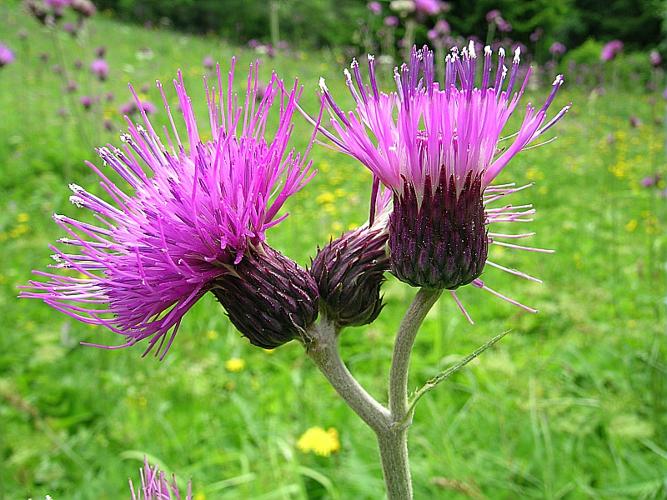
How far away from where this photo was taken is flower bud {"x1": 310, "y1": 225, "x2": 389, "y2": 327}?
120 centimetres

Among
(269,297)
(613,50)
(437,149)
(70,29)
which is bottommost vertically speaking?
(269,297)

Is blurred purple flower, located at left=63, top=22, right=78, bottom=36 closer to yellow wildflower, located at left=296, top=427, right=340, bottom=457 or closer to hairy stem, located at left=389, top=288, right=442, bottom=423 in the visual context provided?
yellow wildflower, located at left=296, top=427, right=340, bottom=457

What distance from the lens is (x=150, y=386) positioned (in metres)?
3.42

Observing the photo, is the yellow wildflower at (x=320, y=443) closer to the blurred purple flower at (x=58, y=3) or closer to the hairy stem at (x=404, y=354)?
the hairy stem at (x=404, y=354)

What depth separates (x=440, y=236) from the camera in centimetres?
114

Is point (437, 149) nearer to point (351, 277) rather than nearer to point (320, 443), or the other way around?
point (351, 277)

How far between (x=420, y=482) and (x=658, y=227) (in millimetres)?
3553

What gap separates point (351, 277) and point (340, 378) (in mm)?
194

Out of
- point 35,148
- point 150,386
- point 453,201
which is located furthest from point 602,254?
point 35,148

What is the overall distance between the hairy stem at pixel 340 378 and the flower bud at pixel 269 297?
33 millimetres

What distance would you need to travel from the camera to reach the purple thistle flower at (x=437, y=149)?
42.9 inches

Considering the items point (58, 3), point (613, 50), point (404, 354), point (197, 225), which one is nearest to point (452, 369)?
point (404, 354)

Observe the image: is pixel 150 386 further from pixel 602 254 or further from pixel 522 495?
pixel 602 254

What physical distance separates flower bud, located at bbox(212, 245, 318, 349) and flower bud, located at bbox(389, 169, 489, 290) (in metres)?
0.19
